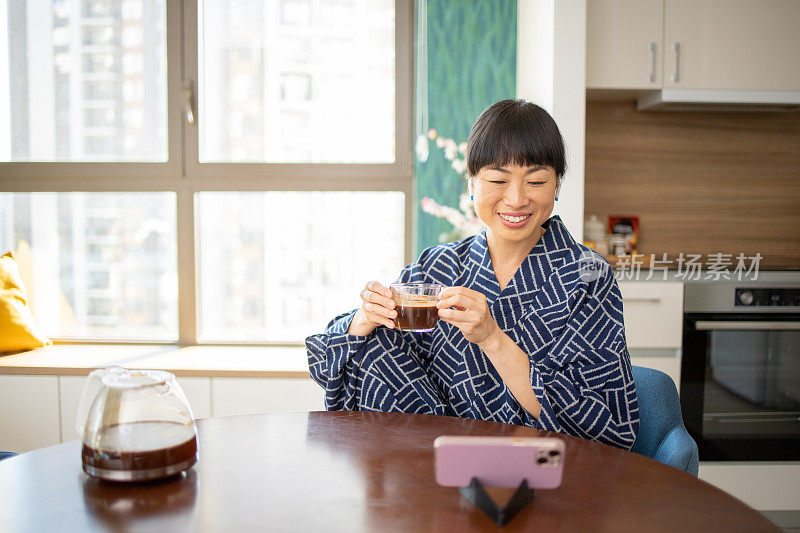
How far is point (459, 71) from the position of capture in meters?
3.11

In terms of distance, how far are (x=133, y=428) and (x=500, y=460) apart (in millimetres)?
493

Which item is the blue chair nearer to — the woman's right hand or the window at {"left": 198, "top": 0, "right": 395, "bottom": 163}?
the woman's right hand

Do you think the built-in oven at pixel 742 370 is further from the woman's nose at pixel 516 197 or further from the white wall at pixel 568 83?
the woman's nose at pixel 516 197

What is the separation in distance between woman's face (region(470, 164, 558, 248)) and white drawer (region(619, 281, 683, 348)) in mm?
1336

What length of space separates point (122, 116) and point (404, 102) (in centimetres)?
134

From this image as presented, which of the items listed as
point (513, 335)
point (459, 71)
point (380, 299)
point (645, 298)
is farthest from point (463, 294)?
point (459, 71)

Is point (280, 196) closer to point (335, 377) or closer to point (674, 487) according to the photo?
point (335, 377)

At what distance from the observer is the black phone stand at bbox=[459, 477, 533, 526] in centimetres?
82

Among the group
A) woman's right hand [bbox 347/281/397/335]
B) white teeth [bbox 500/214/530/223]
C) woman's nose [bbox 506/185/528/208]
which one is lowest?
woman's right hand [bbox 347/281/397/335]

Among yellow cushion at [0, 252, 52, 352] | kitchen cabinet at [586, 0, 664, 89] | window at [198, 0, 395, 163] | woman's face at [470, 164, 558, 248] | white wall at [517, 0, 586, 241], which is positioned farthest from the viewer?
window at [198, 0, 395, 163]

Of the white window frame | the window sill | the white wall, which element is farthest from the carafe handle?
the white window frame

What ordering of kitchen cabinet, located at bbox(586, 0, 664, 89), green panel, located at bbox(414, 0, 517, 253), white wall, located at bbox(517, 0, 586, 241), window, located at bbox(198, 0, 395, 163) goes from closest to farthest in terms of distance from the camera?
white wall, located at bbox(517, 0, 586, 241), kitchen cabinet, located at bbox(586, 0, 664, 89), green panel, located at bbox(414, 0, 517, 253), window, located at bbox(198, 0, 395, 163)

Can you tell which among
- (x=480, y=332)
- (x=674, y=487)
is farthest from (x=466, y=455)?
(x=480, y=332)

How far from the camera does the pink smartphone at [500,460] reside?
0.84 meters
